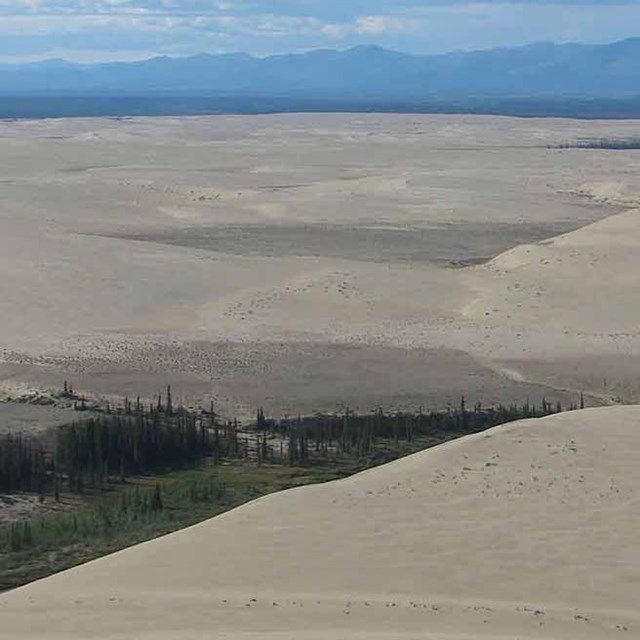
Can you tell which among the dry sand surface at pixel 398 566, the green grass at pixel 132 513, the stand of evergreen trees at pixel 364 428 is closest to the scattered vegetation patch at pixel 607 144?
the stand of evergreen trees at pixel 364 428

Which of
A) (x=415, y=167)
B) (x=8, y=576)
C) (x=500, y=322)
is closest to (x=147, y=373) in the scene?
(x=500, y=322)

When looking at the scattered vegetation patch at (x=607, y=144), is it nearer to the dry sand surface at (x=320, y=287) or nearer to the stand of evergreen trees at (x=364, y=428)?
the dry sand surface at (x=320, y=287)

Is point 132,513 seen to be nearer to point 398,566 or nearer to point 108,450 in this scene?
point 108,450

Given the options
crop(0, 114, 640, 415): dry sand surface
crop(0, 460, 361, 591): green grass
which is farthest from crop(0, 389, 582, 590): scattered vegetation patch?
crop(0, 114, 640, 415): dry sand surface

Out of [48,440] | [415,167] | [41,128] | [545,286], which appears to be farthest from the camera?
[41,128]

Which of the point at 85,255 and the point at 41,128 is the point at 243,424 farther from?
the point at 41,128
